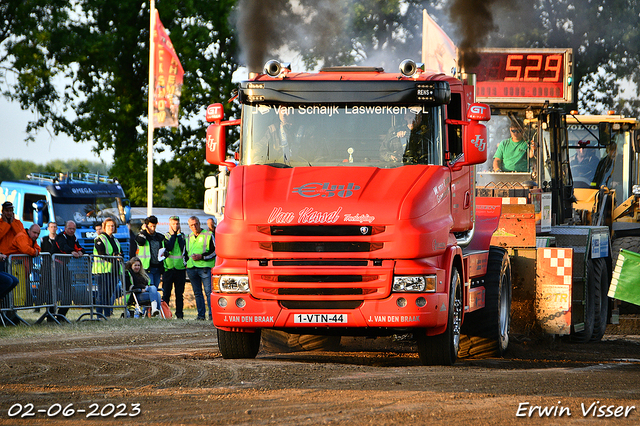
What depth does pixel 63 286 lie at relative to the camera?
16.5 metres

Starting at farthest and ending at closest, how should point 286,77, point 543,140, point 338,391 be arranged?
point 543,140
point 286,77
point 338,391

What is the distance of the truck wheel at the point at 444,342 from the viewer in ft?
31.6

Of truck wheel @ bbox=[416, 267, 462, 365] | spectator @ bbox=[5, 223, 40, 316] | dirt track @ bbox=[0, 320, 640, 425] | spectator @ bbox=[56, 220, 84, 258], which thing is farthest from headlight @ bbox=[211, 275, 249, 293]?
spectator @ bbox=[56, 220, 84, 258]

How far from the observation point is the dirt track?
678 cm

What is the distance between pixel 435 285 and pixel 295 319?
4.47 ft

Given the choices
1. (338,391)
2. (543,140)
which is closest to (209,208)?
(338,391)

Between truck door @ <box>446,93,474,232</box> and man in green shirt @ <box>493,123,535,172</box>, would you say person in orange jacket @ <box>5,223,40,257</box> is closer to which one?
man in green shirt @ <box>493,123,535,172</box>

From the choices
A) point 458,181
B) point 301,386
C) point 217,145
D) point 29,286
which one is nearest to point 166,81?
point 29,286

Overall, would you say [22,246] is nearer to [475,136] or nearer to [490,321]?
[490,321]

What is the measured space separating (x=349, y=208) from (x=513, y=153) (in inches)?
236

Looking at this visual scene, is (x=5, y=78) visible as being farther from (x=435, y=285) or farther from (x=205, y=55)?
(x=435, y=285)

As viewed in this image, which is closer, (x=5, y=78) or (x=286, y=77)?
(x=286, y=77)

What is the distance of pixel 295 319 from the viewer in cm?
920

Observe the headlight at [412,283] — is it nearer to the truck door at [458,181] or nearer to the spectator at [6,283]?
the truck door at [458,181]
